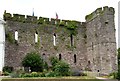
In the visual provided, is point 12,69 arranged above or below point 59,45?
below

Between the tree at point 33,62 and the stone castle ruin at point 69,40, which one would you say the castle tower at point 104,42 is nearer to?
the stone castle ruin at point 69,40

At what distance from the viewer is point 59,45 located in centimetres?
4297

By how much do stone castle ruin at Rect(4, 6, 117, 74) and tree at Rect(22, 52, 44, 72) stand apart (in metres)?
1.32

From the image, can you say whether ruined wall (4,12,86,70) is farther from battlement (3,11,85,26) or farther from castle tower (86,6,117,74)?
castle tower (86,6,117,74)

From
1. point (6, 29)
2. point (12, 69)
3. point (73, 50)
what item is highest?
point (6, 29)

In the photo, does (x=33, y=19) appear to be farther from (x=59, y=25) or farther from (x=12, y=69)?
(x=12, y=69)

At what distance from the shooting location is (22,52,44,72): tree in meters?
38.5

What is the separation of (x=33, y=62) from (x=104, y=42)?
33.0 feet

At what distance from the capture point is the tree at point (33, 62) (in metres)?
38.5

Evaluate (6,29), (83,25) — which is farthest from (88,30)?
(6,29)

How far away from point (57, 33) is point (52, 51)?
9.43ft

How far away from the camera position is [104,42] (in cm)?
3966

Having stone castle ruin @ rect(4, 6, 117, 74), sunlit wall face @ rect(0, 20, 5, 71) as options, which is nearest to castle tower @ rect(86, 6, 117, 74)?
stone castle ruin @ rect(4, 6, 117, 74)

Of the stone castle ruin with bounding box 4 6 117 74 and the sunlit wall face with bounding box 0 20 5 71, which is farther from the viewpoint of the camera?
the stone castle ruin with bounding box 4 6 117 74
